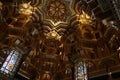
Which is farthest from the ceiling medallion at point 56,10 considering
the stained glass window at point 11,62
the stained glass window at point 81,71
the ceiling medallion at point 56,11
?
the stained glass window at point 81,71

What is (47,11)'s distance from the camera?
22219mm

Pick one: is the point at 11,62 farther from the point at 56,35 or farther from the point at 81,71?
the point at 56,35

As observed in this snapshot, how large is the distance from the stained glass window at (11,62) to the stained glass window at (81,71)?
485 cm

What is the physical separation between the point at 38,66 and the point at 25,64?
3.96 ft

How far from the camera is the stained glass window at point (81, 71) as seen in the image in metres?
16.1

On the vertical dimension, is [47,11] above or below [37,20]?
above

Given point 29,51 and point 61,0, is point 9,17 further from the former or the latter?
point 61,0

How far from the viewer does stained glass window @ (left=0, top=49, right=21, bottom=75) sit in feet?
52.2

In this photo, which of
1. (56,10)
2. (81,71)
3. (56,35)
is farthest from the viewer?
(56,10)

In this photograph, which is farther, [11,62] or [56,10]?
[56,10]

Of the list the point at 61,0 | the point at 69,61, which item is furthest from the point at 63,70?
the point at 61,0

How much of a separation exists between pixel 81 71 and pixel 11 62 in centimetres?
554

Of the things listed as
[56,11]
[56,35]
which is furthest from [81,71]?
[56,11]

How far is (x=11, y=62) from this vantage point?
55.0ft
